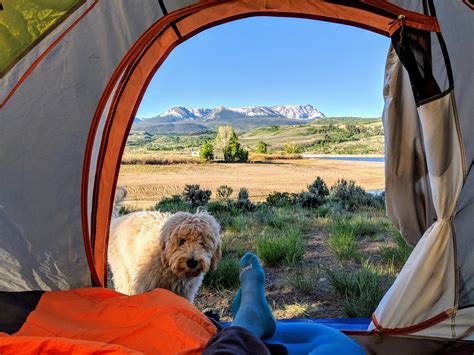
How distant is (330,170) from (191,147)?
3074 mm

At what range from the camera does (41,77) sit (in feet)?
6.29

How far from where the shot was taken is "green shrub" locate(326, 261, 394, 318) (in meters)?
2.82

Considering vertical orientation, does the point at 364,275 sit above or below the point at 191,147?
below

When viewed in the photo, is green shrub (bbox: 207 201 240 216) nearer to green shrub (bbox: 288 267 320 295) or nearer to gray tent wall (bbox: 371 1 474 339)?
green shrub (bbox: 288 267 320 295)

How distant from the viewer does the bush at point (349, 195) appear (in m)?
6.65

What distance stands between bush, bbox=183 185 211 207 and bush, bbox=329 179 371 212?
6.92 ft

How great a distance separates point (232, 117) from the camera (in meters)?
10.3

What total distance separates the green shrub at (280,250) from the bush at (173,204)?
2.07 metres

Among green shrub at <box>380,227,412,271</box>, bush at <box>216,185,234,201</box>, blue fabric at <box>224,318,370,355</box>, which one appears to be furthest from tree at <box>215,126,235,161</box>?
blue fabric at <box>224,318,370,355</box>

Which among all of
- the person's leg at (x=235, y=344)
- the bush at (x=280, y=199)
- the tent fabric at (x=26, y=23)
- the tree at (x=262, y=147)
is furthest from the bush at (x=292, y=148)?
the person's leg at (x=235, y=344)

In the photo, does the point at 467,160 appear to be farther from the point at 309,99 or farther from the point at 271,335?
the point at 309,99

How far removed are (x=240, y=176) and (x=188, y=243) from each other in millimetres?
5435

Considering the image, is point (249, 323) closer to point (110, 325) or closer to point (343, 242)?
point (110, 325)

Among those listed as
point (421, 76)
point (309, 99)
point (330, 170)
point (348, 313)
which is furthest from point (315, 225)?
point (309, 99)
